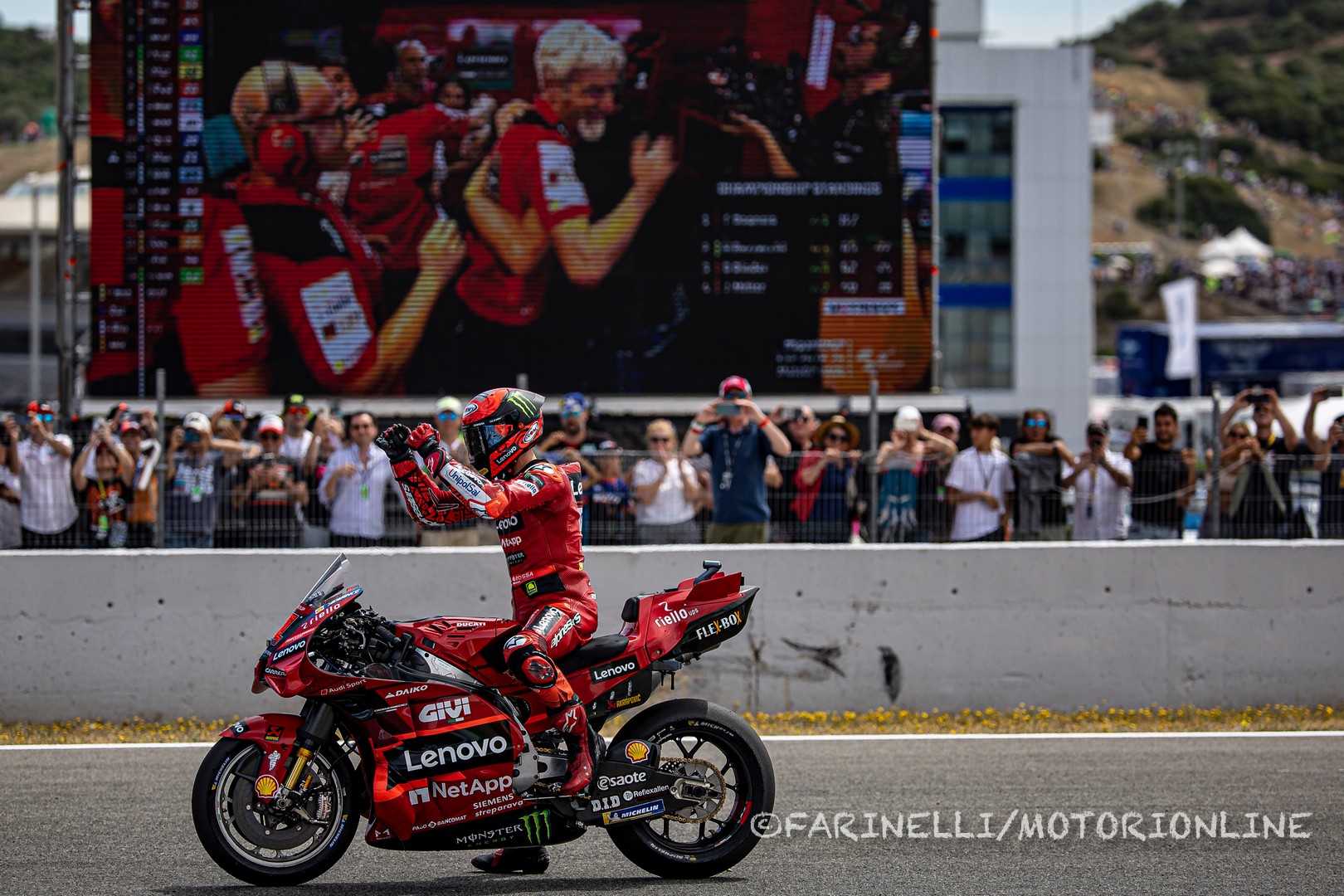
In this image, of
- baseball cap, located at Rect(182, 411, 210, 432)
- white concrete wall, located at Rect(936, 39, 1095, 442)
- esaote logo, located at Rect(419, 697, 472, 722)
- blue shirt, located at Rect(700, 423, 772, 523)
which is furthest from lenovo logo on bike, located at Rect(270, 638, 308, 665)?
white concrete wall, located at Rect(936, 39, 1095, 442)

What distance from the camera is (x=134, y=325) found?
15.2m

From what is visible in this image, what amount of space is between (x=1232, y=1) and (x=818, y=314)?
657ft

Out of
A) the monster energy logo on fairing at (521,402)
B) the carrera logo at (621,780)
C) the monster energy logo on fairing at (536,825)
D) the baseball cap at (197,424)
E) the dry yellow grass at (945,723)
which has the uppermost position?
the monster energy logo on fairing at (521,402)

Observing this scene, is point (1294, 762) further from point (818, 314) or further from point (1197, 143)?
→ point (1197, 143)

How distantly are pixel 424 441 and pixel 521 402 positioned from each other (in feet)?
1.95

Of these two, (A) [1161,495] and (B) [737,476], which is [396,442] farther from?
(A) [1161,495]

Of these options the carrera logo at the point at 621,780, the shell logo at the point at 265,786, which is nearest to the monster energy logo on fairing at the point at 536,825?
the carrera logo at the point at 621,780

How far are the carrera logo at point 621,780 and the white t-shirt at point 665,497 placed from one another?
4.68 m

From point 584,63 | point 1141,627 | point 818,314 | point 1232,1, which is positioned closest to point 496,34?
point 584,63

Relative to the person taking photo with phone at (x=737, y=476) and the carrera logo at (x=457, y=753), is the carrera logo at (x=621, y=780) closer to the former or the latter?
the carrera logo at (x=457, y=753)

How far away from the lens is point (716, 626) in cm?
600

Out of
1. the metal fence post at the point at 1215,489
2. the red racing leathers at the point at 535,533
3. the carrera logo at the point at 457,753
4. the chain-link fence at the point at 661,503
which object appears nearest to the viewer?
the red racing leathers at the point at 535,533

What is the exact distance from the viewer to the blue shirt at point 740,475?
409 inches

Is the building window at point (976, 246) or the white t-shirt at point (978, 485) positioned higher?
the building window at point (976, 246)
